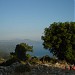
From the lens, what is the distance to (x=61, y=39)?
115 feet

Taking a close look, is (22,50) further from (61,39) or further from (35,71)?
(35,71)

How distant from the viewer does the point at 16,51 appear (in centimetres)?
3719

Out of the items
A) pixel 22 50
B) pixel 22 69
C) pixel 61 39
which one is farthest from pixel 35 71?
pixel 22 50

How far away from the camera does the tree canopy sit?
34.6 meters

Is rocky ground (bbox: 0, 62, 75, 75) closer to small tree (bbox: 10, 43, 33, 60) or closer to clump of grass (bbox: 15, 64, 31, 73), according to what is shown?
clump of grass (bbox: 15, 64, 31, 73)

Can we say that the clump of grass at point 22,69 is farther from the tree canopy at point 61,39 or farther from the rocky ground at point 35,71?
the tree canopy at point 61,39

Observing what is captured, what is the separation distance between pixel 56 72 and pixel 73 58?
13020mm

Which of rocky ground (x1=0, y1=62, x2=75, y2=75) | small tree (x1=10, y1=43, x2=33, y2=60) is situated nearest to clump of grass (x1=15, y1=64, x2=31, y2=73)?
rocky ground (x1=0, y1=62, x2=75, y2=75)

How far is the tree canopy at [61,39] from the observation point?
113ft

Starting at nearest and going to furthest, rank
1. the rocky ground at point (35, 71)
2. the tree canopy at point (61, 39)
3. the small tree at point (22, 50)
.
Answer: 1. the rocky ground at point (35, 71)
2. the tree canopy at point (61, 39)
3. the small tree at point (22, 50)

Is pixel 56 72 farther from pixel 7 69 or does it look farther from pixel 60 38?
pixel 60 38

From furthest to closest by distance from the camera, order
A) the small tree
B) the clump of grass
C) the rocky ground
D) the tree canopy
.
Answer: the small tree < the tree canopy < the clump of grass < the rocky ground

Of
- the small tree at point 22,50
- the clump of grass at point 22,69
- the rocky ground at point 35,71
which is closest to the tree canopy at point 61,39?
the small tree at point 22,50

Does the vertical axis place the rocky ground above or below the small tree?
below
